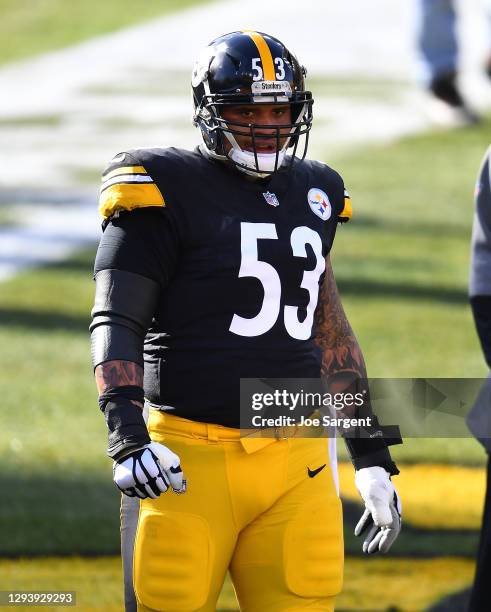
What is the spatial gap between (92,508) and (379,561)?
1440 mm

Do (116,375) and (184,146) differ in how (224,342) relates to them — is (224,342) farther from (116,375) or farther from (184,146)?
(184,146)

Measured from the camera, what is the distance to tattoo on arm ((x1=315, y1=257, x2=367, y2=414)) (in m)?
4.27

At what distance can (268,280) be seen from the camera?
3.98 meters

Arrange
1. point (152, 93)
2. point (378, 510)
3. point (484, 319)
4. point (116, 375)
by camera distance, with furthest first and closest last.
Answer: point (152, 93) < point (484, 319) < point (378, 510) < point (116, 375)

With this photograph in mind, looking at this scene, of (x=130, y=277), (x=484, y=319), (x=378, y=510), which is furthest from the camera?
(x=484, y=319)

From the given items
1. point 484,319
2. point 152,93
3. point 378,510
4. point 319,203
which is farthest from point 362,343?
point 152,93

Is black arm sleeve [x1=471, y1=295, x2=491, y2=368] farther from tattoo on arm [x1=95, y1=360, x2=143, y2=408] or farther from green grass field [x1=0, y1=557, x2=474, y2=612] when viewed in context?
tattoo on arm [x1=95, y1=360, x2=143, y2=408]

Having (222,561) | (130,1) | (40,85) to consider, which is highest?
(130,1)

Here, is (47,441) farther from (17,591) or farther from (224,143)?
(224,143)

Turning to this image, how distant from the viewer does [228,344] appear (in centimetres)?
395

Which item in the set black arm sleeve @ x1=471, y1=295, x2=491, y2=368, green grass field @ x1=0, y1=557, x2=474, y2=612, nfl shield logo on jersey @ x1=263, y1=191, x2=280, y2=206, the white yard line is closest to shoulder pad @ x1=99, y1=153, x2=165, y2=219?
nfl shield logo on jersey @ x1=263, y1=191, x2=280, y2=206

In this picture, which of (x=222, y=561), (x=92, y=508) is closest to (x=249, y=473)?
(x=222, y=561)

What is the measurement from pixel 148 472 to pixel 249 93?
1158 millimetres

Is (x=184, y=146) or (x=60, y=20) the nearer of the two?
(x=184, y=146)
